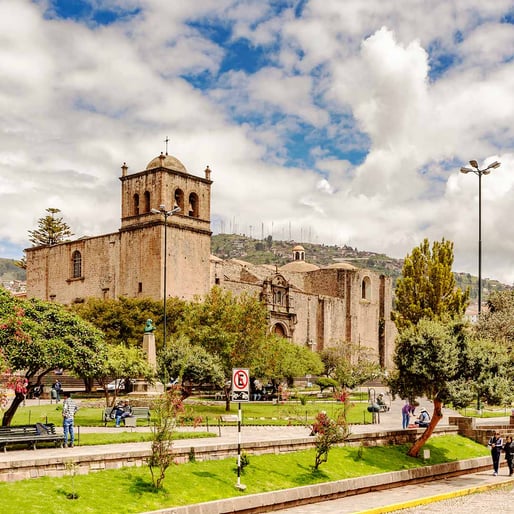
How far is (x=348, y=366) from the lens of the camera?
5394 centimetres

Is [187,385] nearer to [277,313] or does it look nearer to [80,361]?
[80,361]

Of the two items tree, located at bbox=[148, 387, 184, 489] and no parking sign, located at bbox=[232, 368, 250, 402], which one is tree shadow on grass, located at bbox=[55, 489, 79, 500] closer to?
tree, located at bbox=[148, 387, 184, 489]

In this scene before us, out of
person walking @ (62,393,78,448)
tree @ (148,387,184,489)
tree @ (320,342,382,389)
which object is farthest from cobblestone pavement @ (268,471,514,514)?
tree @ (320,342,382,389)

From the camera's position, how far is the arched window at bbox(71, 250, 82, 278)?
59.9 m

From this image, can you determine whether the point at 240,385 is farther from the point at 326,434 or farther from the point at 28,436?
the point at 28,436

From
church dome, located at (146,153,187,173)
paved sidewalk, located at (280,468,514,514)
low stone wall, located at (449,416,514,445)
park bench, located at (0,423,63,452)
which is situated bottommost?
paved sidewalk, located at (280,468,514,514)

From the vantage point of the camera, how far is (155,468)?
15.4m

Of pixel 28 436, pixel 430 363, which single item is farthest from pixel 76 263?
pixel 28 436

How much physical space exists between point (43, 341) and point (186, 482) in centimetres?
495

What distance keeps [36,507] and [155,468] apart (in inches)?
123

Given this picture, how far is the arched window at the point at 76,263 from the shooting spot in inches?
2360

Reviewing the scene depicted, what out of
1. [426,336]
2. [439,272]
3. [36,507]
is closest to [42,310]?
[36,507]

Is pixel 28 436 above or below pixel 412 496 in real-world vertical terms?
above

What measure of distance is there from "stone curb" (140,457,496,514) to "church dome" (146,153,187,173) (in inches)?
1439
